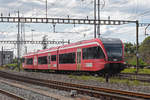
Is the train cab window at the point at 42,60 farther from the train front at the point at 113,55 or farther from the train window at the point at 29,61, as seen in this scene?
the train front at the point at 113,55

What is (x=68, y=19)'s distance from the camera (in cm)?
3453

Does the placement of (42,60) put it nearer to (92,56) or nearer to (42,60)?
(42,60)

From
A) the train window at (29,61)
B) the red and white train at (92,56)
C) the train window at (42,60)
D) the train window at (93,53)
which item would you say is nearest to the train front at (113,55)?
the red and white train at (92,56)

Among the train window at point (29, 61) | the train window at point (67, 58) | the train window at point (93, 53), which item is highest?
the train window at point (93, 53)

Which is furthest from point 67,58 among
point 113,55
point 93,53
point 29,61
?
point 29,61

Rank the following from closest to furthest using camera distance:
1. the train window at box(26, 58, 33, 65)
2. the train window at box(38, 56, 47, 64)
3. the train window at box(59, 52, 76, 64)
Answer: the train window at box(59, 52, 76, 64), the train window at box(38, 56, 47, 64), the train window at box(26, 58, 33, 65)

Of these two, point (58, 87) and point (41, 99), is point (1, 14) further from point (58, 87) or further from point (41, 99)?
point (41, 99)

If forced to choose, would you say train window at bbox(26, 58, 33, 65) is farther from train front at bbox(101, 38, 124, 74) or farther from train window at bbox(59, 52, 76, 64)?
train front at bbox(101, 38, 124, 74)

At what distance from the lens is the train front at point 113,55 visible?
2066cm

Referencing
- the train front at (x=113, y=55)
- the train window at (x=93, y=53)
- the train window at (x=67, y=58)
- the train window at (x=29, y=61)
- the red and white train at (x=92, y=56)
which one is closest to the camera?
the train front at (x=113, y=55)

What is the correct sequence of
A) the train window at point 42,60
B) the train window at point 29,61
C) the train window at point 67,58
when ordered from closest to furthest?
the train window at point 67,58 < the train window at point 42,60 < the train window at point 29,61

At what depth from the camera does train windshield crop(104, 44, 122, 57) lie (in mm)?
20906

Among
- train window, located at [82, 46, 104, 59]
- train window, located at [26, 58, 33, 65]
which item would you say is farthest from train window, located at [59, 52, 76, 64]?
train window, located at [26, 58, 33, 65]

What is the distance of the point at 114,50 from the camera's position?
21312mm
